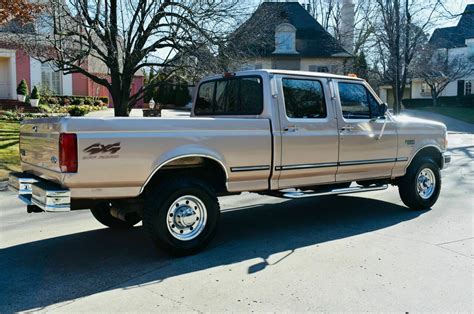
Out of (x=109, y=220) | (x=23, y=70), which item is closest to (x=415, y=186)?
(x=109, y=220)

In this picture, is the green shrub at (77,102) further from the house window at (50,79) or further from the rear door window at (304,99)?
the rear door window at (304,99)

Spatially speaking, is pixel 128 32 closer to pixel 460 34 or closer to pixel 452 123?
pixel 452 123

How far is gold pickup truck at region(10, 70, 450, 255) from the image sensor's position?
497cm

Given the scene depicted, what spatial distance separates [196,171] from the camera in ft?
Answer: 19.5

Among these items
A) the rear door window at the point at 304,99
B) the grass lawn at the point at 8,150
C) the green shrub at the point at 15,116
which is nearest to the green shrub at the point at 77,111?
the green shrub at the point at 15,116

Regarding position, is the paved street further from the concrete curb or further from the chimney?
the chimney

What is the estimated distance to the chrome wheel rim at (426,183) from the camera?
26.4ft

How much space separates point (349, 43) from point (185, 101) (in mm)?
15449

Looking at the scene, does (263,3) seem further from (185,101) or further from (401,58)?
(185,101)

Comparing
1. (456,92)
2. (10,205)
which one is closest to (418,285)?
(10,205)

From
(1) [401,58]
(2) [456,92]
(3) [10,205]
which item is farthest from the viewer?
(2) [456,92]

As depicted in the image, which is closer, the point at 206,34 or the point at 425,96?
the point at 206,34

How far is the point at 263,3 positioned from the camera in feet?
57.3

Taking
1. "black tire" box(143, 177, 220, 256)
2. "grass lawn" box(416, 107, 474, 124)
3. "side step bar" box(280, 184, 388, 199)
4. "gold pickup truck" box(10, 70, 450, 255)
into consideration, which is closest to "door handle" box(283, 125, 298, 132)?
"gold pickup truck" box(10, 70, 450, 255)
